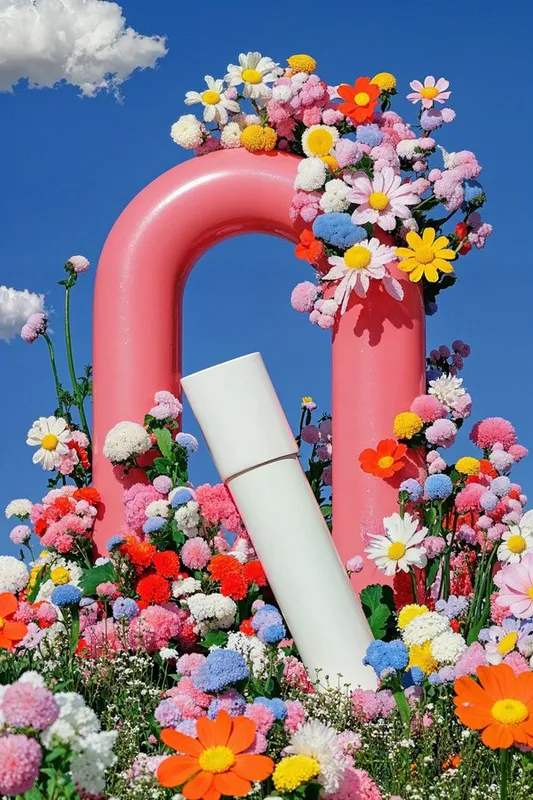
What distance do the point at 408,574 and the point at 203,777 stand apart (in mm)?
2714

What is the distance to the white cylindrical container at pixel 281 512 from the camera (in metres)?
3.99

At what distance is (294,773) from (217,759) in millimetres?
174

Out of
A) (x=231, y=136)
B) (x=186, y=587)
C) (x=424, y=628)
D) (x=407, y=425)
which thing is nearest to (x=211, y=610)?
(x=186, y=587)

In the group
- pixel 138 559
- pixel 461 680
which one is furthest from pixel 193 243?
pixel 461 680

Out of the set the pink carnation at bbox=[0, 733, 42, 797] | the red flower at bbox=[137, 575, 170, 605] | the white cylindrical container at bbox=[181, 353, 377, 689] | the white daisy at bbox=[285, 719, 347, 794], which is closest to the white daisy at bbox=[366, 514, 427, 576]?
the white cylindrical container at bbox=[181, 353, 377, 689]

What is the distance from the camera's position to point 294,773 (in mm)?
2082

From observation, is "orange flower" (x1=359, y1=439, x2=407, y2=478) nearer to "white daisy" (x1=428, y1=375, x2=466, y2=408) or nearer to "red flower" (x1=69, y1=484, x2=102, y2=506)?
"white daisy" (x1=428, y1=375, x2=466, y2=408)

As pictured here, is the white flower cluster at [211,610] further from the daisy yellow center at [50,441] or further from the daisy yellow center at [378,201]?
the daisy yellow center at [378,201]

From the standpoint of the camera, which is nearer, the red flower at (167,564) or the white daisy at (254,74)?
the red flower at (167,564)

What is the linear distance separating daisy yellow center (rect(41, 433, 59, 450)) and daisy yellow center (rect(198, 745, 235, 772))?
11.4 ft

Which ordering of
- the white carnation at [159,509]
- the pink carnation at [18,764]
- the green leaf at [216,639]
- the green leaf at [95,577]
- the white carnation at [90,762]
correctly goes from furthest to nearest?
the white carnation at [159,509] < the green leaf at [95,577] < the green leaf at [216,639] < the white carnation at [90,762] < the pink carnation at [18,764]

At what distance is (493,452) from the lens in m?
4.88

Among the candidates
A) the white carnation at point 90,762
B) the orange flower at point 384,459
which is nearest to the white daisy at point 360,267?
the orange flower at point 384,459

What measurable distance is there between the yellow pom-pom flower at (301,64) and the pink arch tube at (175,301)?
0.53 metres
